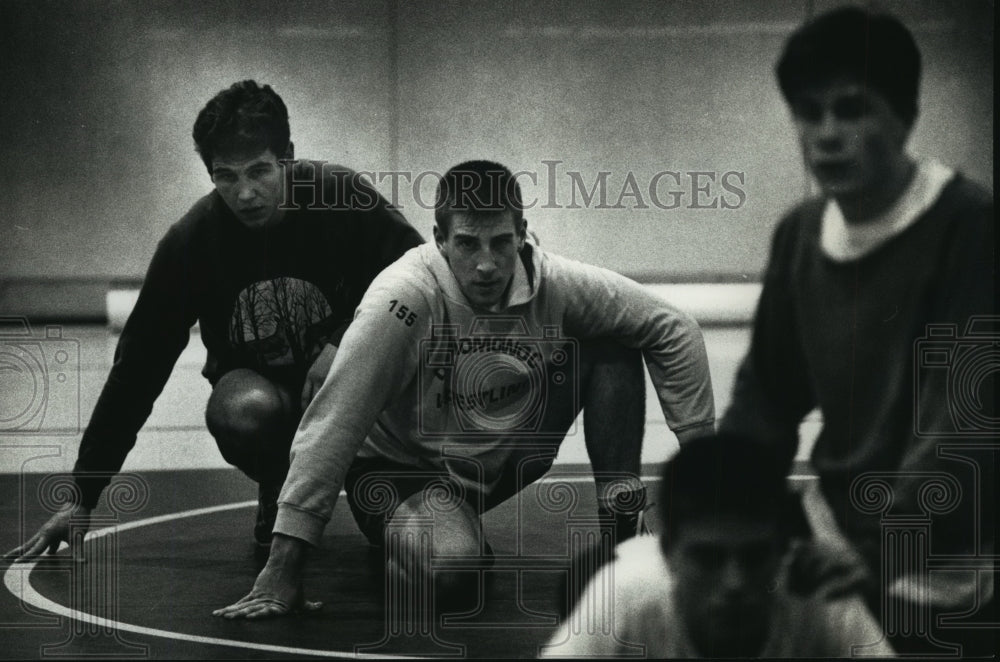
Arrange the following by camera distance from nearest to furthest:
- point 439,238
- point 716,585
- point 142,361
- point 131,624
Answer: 1. point 716,585
2. point 131,624
3. point 439,238
4. point 142,361

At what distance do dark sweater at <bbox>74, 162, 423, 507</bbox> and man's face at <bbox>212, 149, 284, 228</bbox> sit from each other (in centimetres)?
4

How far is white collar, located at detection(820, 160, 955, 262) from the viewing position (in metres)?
3.70

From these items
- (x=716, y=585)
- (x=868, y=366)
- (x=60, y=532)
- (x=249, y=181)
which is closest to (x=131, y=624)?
(x=60, y=532)

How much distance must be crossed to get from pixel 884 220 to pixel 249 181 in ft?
5.56

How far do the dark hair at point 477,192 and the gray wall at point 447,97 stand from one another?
4cm

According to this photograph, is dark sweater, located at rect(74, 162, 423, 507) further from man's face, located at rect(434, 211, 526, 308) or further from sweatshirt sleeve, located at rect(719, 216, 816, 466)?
sweatshirt sleeve, located at rect(719, 216, 816, 466)

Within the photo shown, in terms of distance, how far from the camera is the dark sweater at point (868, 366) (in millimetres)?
3723

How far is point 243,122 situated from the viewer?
12.9ft

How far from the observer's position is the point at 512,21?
13.0 ft

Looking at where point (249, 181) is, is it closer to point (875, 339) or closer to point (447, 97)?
point (447, 97)

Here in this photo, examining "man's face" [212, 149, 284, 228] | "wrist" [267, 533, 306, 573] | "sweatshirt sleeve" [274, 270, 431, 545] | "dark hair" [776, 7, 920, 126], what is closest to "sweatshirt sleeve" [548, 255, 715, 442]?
"sweatshirt sleeve" [274, 270, 431, 545]

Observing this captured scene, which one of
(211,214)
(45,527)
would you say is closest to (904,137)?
(211,214)

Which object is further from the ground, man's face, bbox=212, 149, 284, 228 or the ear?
man's face, bbox=212, 149, 284, 228

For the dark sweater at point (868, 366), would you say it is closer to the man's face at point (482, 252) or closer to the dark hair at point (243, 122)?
the man's face at point (482, 252)
